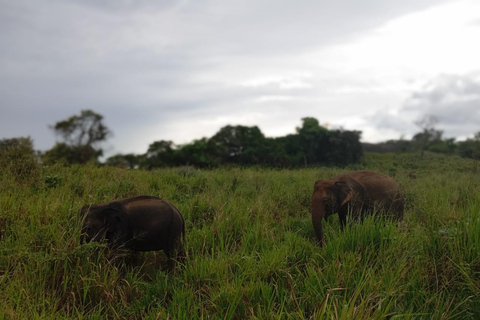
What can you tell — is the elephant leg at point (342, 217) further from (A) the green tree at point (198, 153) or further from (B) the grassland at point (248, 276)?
(A) the green tree at point (198, 153)

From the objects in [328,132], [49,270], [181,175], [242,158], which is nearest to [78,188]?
[181,175]

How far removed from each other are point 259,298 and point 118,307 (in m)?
1.42

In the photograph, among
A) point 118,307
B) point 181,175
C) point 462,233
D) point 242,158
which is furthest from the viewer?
point 242,158

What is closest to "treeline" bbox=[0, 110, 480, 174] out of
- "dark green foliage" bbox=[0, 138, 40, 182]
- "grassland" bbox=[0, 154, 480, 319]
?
"dark green foliage" bbox=[0, 138, 40, 182]

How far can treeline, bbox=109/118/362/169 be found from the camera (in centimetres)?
2084

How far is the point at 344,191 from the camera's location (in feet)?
21.2

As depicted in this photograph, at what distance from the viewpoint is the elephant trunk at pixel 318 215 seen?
5.72 metres

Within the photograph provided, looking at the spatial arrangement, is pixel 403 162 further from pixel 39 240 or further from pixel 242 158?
pixel 242 158

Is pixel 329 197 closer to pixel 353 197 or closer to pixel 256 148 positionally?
pixel 353 197

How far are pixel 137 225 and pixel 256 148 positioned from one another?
18.4 metres

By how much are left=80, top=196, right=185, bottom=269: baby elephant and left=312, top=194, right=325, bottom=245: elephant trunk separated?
219cm

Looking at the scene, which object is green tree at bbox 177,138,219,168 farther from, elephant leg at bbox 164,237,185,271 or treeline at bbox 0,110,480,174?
elephant leg at bbox 164,237,185,271

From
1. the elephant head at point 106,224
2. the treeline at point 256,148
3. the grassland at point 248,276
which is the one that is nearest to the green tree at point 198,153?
the treeline at point 256,148

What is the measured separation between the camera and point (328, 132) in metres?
23.9
